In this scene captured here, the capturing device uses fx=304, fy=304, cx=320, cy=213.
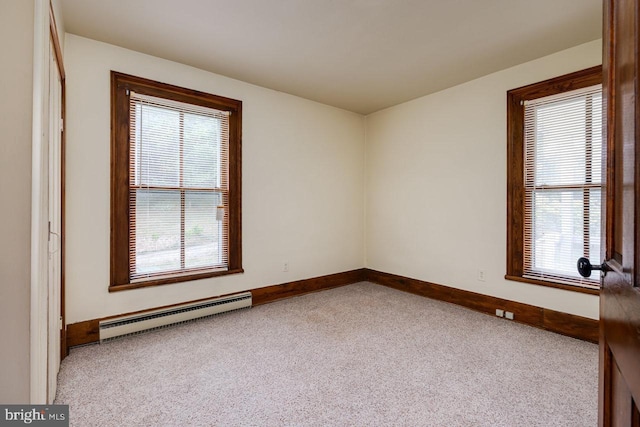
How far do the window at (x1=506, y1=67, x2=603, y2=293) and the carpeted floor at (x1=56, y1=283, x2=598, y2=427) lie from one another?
682 millimetres

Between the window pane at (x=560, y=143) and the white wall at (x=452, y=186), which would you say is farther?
the white wall at (x=452, y=186)

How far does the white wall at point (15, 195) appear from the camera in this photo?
1013 mm

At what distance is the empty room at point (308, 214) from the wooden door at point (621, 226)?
0.01 metres

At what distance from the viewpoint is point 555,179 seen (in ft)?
9.51

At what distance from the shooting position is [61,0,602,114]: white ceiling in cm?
220

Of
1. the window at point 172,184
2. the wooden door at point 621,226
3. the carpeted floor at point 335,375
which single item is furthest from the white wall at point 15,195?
the window at point 172,184

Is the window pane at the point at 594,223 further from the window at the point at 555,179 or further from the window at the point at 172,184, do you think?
the window at the point at 172,184

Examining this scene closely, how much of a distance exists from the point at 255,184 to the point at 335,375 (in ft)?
7.59

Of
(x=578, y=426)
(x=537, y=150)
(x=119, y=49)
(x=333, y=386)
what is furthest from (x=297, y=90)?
(x=578, y=426)

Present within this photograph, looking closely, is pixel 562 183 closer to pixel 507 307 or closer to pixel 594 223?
pixel 594 223

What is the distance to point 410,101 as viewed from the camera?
4.13 meters

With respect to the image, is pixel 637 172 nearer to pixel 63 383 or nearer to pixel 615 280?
pixel 615 280

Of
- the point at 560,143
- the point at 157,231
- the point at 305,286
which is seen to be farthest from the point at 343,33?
the point at 305,286

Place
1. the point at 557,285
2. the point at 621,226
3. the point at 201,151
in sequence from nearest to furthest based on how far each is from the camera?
the point at 621,226, the point at 557,285, the point at 201,151
